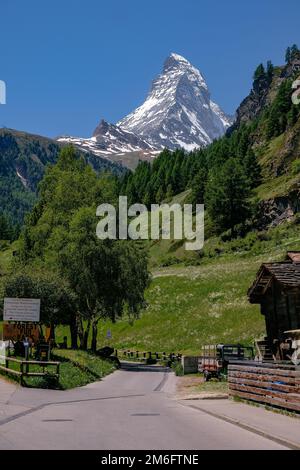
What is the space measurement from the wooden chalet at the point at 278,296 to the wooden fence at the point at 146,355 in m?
16.1

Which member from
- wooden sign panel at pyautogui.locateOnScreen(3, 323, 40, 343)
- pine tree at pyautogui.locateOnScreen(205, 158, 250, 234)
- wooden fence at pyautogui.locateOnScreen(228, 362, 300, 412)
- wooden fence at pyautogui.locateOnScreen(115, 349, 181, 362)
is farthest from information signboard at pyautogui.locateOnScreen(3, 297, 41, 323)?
pine tree at pyautogui.locateOnScreen(205, 158, 250, 234)

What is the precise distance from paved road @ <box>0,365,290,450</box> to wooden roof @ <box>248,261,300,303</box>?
862cm

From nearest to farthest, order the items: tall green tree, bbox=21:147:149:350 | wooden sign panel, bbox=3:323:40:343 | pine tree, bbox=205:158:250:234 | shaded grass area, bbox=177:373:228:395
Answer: shaded grass area, bbox=177:373:228:395
wooden sign panel, bbox=3:323:40:343
tall green tree, bbox=21:147:149:350
pine tree, bbox=205:158:250:234

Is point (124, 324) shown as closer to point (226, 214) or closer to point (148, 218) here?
point (226, 214)

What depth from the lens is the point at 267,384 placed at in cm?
1634

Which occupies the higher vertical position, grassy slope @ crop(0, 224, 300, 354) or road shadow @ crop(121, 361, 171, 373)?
grassy slope @ crop(0, 224, 300, 354)

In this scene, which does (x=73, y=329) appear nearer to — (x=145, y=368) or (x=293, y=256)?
(x=145, y=368)

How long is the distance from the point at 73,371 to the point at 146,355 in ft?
76.6

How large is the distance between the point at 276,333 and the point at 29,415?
18074 mm

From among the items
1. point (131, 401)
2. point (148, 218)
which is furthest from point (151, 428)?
point (148, 218)

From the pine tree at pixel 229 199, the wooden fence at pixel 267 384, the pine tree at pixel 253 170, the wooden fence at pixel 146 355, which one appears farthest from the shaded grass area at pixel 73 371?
the pine tree at pixel 253 170

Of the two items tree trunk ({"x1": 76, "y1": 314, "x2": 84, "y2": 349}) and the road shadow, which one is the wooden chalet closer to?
the road shadow

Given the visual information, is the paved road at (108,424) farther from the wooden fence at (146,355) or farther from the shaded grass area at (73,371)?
the wooden fence at (146,355)

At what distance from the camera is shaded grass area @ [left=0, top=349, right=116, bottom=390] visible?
23750 millimetres
